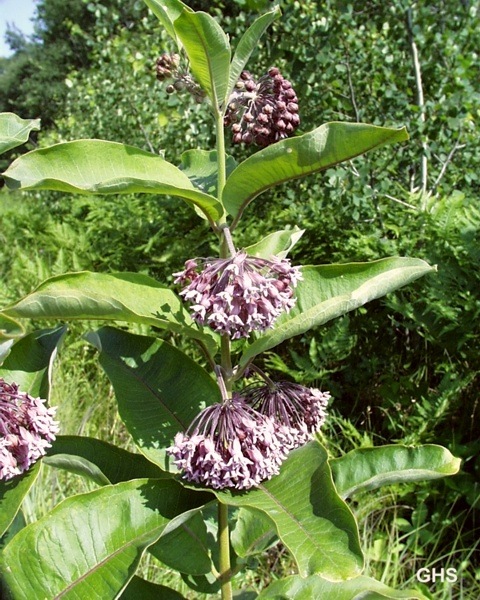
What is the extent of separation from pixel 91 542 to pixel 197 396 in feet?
1.14

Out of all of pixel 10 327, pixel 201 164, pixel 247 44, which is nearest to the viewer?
pixel 10 327

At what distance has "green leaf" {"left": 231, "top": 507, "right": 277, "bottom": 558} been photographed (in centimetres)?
136

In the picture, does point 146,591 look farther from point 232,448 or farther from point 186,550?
point 232,448

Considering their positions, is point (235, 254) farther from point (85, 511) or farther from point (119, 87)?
point (119, 87)

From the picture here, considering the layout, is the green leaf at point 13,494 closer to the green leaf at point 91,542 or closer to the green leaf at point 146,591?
the green leaf at point 91,542

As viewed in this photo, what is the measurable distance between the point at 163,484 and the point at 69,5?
93.8 ft

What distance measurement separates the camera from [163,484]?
1.19 meters

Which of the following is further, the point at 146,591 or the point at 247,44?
the point at 146,591

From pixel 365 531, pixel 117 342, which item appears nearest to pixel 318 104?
pixel 365 531

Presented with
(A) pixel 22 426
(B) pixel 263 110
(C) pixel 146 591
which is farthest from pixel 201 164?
(C) pixel 146 591

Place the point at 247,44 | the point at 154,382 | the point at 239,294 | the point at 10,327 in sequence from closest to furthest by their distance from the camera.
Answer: the point at 10,327 → the point at 239,294 → the point at 247,44 → the point at 154,382

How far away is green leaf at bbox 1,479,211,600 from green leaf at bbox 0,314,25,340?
34 centimetres

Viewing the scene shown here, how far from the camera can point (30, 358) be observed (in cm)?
130

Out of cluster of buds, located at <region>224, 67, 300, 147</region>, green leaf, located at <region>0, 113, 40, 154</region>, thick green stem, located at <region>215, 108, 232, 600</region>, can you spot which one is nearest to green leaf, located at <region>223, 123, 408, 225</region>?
thick green stem, located at <region>215, 108, 232, 600</region>
